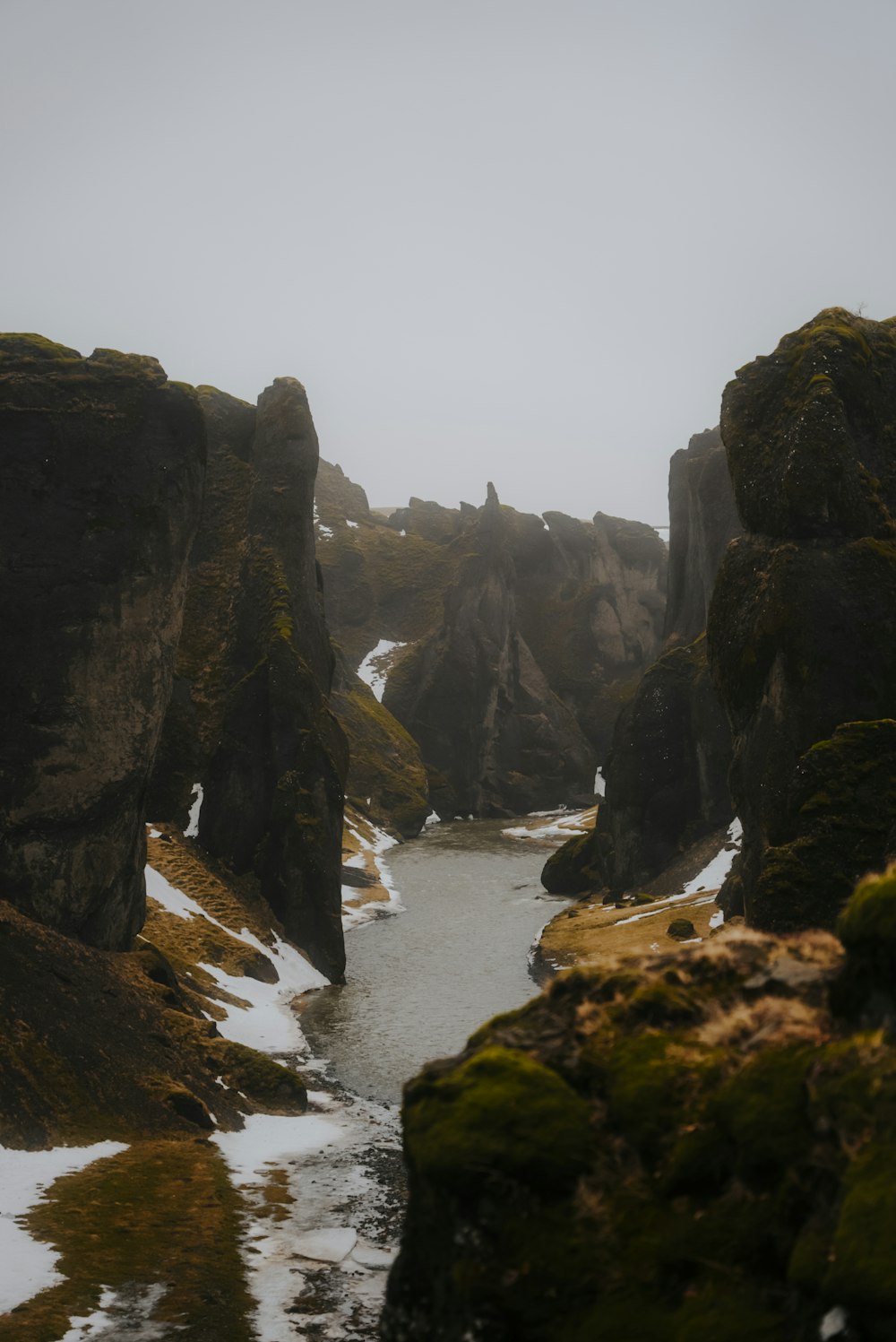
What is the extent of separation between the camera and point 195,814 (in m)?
59.9

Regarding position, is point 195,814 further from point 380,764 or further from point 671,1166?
point 380,764

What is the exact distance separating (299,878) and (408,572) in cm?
13348

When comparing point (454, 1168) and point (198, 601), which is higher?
point (198, 601)

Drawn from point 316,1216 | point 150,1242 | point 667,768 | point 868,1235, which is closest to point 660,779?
point 667,768

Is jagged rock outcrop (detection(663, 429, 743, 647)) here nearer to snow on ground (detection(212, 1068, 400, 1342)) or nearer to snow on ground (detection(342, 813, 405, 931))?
snow on ground (detection(342, 813, 405, 931))

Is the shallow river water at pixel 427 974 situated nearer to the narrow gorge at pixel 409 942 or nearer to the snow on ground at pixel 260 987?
the narrow gorge at pixel 409 942

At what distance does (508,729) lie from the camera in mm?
157750

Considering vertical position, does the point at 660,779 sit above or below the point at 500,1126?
below

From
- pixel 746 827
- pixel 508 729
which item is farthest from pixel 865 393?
pixel 508 729

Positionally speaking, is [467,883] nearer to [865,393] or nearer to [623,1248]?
[865,393]

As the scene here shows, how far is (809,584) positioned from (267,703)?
34623 millimetres

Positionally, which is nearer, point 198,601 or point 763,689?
point 763,689

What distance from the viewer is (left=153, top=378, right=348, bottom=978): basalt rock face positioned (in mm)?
59000

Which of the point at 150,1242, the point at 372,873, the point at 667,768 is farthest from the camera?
the point at 372,873
